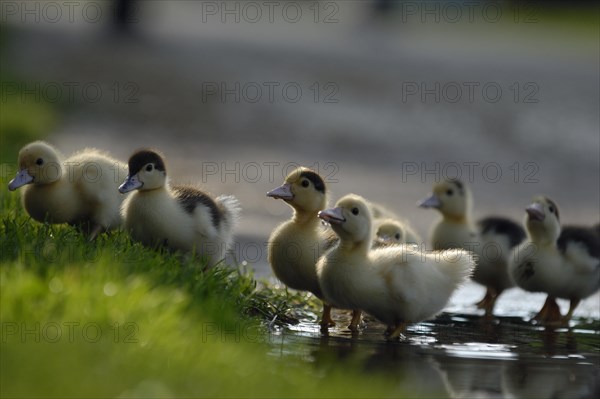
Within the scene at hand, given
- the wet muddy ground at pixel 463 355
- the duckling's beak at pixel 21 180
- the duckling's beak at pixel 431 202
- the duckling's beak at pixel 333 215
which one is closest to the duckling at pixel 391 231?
the wet muddy ground at pixel 463 355

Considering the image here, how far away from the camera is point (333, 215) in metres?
7.94

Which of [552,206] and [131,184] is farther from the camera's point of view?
[552,206]

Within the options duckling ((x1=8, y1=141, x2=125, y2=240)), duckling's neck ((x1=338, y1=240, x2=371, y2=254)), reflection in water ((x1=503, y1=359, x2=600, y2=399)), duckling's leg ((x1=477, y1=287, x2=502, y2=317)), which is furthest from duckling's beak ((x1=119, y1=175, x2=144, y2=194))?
duckling's leg ((x1=477, y1=287, x2=502, y2=317))

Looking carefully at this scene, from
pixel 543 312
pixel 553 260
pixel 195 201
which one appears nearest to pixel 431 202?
Answer: pixel 553 260

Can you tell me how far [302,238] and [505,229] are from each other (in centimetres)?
296

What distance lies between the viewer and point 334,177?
16.8 metres

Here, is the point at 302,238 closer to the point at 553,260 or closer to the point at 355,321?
the point at 355,321

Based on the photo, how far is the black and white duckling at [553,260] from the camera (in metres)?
10.1

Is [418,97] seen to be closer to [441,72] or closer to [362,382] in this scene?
[441,72]

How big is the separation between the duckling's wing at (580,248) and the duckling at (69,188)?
390 centimetres

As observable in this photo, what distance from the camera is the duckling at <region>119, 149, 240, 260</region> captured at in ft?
28.3

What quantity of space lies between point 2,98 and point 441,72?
Answer: 32.7 feet

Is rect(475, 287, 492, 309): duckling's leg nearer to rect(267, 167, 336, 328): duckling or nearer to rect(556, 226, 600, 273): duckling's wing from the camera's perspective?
rect(556, 226, 600, 273): duckling's wing

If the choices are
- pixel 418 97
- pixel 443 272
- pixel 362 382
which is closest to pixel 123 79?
pixel 418 97
